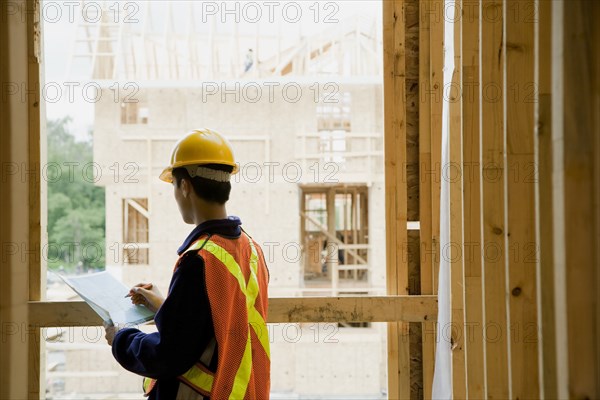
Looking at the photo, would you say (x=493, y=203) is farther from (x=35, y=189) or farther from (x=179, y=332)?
(x=35, y=189)

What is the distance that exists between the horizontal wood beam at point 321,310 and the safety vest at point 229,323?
32.6 inches

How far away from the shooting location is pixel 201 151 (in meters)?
2.00

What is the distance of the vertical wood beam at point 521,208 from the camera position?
1.72 meters

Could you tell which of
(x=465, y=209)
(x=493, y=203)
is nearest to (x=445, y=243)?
(x=465, y=209)

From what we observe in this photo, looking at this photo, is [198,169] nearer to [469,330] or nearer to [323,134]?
[469,330]

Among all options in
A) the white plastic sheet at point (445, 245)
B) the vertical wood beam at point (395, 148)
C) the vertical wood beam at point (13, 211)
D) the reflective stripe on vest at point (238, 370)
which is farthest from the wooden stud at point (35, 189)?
the white plastic sheet at point (445, 245)

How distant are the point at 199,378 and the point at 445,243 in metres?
1.24

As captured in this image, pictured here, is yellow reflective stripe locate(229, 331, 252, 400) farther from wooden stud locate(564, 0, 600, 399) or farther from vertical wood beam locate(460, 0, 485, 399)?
wooden stud locate(564, 0, 600, 399)

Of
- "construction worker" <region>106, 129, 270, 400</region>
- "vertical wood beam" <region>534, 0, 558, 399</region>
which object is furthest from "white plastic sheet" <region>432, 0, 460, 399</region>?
"construction worker" <region>106, 129, 270, 400</region>

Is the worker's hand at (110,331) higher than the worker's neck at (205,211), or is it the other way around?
the worker's neck at (205,211)

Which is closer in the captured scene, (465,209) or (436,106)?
(465,209)

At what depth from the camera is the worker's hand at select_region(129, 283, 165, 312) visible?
200 cm

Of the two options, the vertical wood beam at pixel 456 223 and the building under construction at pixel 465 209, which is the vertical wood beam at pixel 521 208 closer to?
the building under construction at pixel 465 209

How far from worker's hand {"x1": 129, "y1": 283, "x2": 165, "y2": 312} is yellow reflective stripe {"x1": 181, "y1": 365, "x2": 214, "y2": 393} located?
12.0 inches
